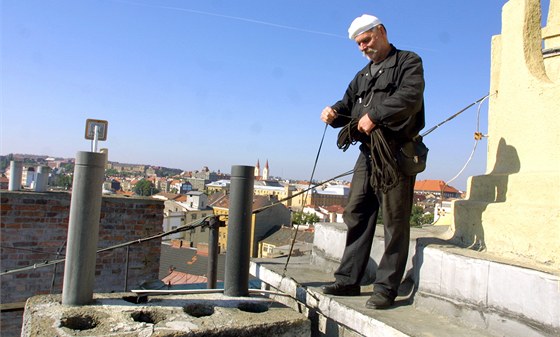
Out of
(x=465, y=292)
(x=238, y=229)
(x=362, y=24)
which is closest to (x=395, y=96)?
(x=362, y=24)

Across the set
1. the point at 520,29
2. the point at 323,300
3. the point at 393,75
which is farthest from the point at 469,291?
the point at 520,29

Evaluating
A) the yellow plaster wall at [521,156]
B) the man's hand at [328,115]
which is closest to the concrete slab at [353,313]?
the yellow plaster wall at [521,156]

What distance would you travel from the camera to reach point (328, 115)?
3.39 meters

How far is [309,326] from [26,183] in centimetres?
917

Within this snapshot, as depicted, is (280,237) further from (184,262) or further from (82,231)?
(82,231)

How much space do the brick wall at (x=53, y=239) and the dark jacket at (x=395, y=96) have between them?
5687 mm

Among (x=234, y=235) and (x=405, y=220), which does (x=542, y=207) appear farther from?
(x=234, y=235)

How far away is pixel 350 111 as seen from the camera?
351cm

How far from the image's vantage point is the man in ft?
9.28

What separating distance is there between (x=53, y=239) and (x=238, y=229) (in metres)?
5.73

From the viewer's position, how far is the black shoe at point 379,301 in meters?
2.86

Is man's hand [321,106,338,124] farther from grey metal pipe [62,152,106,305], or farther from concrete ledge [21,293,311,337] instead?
grey metal pipe [62,152,106,305]

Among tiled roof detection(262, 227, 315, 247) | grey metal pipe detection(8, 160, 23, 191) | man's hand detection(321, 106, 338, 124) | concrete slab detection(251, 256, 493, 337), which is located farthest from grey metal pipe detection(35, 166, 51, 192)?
tiled roof detection(262, 227, 315, 247)

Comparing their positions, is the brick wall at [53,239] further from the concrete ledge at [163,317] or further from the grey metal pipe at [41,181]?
the concrete ledge at [163,317]
